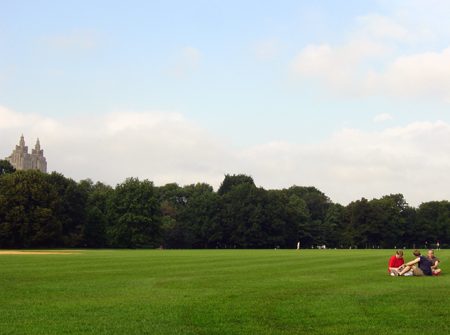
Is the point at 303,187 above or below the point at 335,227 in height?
above

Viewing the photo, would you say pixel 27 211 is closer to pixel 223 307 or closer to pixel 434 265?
pixel 434 265

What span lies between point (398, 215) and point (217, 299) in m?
120

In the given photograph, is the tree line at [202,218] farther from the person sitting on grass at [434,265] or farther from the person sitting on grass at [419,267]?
the person sitting on grass at [419,267]

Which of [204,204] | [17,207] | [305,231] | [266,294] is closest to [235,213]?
[204,204]

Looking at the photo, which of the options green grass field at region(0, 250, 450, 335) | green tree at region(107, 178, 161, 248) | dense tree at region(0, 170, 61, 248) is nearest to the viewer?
green grass field at region(0, 250, 450, 335)

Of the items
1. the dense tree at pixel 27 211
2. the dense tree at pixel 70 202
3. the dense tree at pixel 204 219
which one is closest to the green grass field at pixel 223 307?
the dense tree at pixel 27 211

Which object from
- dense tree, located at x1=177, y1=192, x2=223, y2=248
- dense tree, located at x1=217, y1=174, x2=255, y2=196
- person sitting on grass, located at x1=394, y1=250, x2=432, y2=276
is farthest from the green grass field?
dense tree, located at x1=217, y1=174, x2=255, y2=196

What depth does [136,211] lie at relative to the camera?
295 feet

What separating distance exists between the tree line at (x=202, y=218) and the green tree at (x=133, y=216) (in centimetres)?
19

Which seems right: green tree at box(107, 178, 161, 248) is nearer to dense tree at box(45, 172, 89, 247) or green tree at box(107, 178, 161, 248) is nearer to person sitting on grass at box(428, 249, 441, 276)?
dense tree at box(45, 172, 89, 247)

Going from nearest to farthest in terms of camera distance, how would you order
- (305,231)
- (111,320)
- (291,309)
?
(111,320), (291,309), (305,231)

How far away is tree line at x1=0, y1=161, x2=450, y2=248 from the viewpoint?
75750 mm

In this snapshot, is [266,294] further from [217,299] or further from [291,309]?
[291,309]

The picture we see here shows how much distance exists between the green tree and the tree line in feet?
0.64
